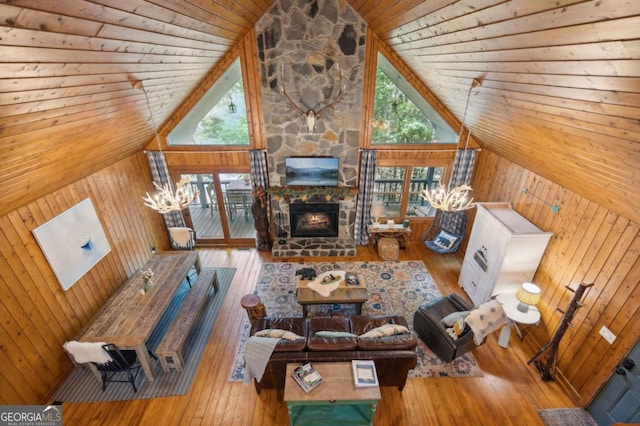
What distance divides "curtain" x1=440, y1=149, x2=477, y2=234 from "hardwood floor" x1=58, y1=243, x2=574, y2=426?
302cm

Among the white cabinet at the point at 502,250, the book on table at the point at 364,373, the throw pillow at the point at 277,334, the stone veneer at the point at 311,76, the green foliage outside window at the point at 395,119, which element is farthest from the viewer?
the green foliage outside window at the point at 395,119

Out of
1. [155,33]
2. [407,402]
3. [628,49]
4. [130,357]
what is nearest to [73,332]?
[130,357]

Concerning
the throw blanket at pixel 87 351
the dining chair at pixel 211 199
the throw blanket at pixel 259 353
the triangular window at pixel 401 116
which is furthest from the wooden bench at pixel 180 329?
the triangular window at pixel 401 116

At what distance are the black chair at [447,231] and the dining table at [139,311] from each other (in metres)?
5.38

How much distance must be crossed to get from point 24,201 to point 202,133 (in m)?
3.28

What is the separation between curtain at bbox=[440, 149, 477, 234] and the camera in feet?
21.0

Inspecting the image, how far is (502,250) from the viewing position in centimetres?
461

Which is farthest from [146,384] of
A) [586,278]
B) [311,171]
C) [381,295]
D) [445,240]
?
[445,240]

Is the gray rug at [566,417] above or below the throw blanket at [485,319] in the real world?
below

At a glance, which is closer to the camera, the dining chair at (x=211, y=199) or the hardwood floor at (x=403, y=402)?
the hardwood floor at (x=403, y=402)

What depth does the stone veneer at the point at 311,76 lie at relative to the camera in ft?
17.8

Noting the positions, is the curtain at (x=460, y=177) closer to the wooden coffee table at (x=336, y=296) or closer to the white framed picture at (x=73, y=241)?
the wooden coffee table at (x=336, y=296)

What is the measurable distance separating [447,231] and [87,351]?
7.03m

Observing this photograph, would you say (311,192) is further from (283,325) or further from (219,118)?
(283,325)
